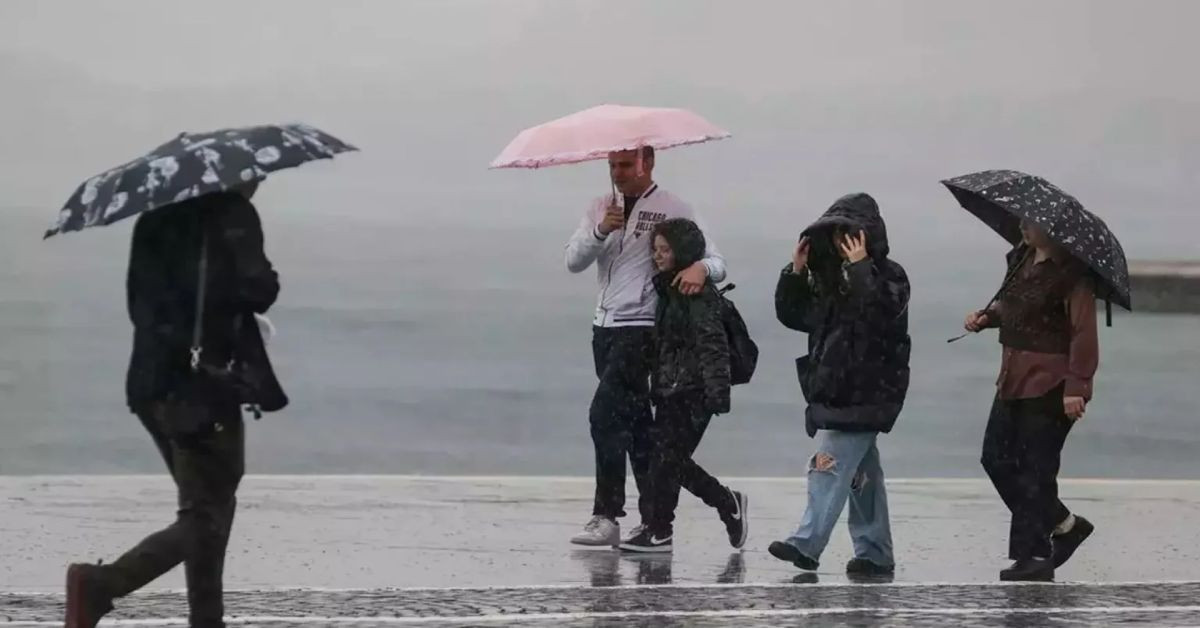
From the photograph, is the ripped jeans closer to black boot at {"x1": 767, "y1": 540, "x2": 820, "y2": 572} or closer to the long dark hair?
black boot at {"x1": 767, "y1": 540, "x2": 820, "y2": 572}

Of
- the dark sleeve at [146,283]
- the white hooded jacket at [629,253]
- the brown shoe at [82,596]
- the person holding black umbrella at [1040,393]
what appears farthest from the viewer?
the white hooded jacket at [629,253]

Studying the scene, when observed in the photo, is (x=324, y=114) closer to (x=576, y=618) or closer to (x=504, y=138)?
(x=504, y=138)

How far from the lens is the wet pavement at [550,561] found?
6.32 m

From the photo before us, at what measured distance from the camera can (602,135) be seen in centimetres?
763

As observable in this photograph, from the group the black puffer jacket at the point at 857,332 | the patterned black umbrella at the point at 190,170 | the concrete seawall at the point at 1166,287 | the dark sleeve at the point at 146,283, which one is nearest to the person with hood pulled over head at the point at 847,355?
the black puffer jacket at the point at 857,332

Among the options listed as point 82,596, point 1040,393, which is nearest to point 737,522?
point 1040,393

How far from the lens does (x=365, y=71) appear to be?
1057cm

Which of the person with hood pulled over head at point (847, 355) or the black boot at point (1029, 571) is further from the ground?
the person with hood pulled over head at point (847, 355)

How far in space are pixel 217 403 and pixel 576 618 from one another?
136 cm

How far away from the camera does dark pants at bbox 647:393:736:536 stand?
7672mm

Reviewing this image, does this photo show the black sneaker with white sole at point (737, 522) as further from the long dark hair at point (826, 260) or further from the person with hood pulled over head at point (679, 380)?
the long dark hair at point (826, 260)

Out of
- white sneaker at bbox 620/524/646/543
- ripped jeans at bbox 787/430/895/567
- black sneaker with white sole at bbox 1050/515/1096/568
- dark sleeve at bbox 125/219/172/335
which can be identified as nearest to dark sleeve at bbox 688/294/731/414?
ripped jeans at bbox 787/430/895/567

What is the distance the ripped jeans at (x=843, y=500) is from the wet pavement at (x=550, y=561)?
14 centimetres

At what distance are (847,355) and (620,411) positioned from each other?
3.08ft
